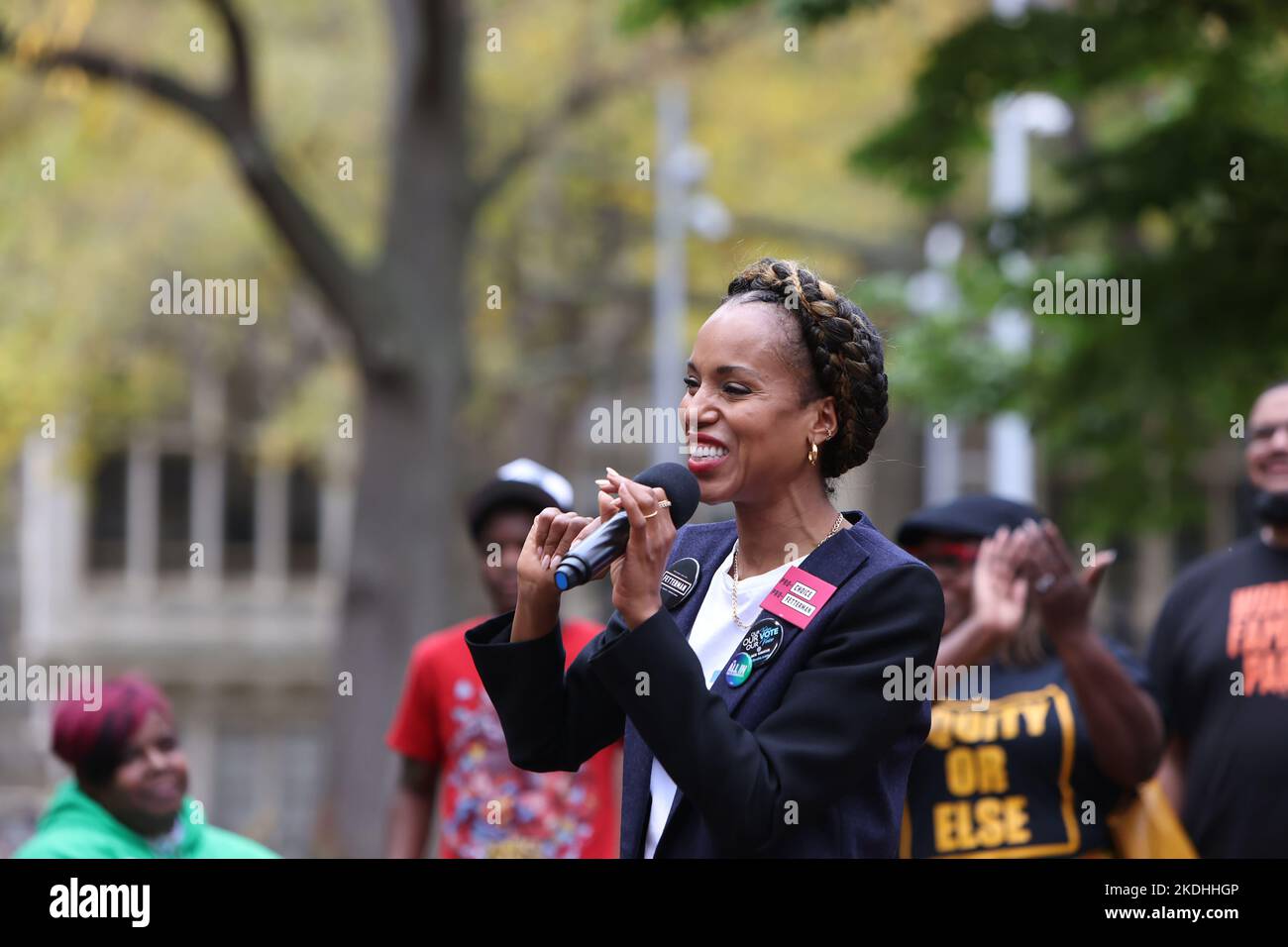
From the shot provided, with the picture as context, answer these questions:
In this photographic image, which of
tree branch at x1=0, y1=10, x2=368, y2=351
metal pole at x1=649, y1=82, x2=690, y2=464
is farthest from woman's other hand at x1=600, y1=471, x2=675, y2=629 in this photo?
metal pole at x1=649, y1=82, x2=690, y2=464

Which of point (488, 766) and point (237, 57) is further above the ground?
point (237, 57)

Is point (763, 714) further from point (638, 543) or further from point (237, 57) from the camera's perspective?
point (237, 57)

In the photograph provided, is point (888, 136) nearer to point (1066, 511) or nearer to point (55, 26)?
point (1066, 511)

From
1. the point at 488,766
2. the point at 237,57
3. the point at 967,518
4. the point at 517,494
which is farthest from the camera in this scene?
the point at 237,57

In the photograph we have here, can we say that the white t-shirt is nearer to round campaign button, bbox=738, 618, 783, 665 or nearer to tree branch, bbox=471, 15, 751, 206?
round campaign button, bbox=738, 618, 783, 665

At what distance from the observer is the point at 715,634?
274cm

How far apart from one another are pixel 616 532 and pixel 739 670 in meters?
0.32

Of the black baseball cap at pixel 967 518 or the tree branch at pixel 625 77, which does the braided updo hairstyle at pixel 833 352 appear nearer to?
the black baseball cap at pixel 967 518

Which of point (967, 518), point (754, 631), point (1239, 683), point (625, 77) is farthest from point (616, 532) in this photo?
point (625, 77)

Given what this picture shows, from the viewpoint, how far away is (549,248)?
65.2 ft

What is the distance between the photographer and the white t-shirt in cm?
267

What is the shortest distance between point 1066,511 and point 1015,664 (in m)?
7.44

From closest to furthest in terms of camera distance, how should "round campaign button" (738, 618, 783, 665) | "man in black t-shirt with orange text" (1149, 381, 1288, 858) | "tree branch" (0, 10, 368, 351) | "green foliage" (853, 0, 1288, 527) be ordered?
"round campaign button" (738, 618, 783, 665)
"man in black t-shirt with orange text" (1149, 381, 1288, 858)
"green foliage" (853, 0, 1288, 527)
"tree branch" (0, 10, 368, 351)

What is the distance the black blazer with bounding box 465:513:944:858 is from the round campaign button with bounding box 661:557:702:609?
0.02 metres
